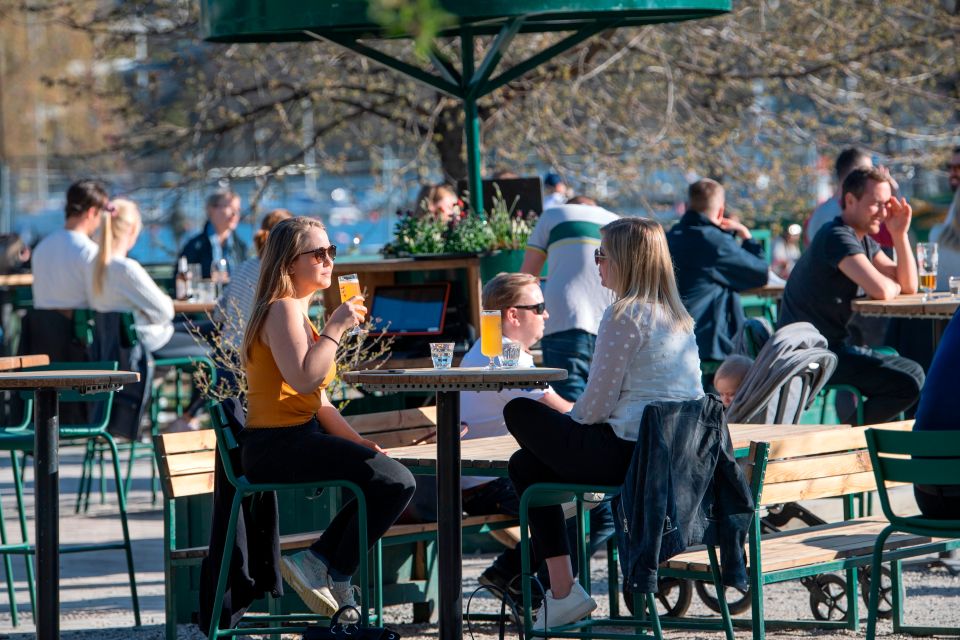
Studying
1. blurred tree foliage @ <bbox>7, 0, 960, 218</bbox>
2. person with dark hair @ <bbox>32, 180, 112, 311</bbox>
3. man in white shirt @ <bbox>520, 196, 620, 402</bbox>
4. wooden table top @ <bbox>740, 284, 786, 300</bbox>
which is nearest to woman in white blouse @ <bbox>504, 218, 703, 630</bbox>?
man in white shirt @ <bbox>520, 196, 620, 402</bbox>

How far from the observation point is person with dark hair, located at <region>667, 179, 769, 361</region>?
28.4 ft

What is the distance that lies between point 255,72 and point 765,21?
4.50m

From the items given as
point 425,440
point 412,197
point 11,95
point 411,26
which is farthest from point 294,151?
point 11,95

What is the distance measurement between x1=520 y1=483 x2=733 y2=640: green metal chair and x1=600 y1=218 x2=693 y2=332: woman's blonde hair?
614 mm

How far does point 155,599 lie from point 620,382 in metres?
3.10

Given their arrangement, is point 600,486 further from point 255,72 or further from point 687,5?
point 255,72

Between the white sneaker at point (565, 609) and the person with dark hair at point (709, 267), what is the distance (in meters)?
3.51

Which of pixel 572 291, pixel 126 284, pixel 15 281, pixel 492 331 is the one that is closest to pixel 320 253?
pixel 492 331

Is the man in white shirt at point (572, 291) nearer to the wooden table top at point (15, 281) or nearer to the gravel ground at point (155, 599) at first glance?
the gravel ground at point (155, 599)

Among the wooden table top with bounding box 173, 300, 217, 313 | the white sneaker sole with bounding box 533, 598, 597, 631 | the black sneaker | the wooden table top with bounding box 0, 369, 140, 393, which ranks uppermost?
the wooden table top with bounding box 0, 369, 140, 393

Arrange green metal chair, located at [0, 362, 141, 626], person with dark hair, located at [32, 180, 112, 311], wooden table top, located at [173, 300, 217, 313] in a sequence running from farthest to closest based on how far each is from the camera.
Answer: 1. wooden table top, located at [173, 300, 217, 313]
2. person with dark hair, located at [32, 180, 112, 311]
3. green metal chair, located at [0, 362, 141, 626]

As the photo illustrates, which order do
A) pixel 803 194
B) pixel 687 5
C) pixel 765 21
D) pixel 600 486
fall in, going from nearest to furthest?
pixel 600 486, pixel 687 5, pixel 765 21, pixel 803 194

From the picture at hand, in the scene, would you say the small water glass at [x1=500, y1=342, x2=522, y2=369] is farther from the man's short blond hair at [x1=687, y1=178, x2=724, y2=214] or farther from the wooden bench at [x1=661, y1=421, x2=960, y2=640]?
the man's short blond hair at [x1=687, y1=178, x2=724, y2=214]

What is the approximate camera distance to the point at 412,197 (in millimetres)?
16078
